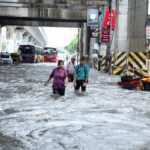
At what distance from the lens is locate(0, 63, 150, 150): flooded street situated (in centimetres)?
969

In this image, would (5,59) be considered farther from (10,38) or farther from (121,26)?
(10,38)

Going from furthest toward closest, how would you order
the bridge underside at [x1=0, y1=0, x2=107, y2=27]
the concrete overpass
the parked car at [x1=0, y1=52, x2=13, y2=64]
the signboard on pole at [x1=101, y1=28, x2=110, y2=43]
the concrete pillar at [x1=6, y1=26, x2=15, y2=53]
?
the concrete pillar at [x1=6, y1=26, x2=15, y2=53] < the concrete overpass < the parked car at [x1=0, y1=52, x2=13, y2=64] < the bridge underside at [x1=0, y1=0, x2=107, y2=27] < the signboard on pole at [x1=101, y1=28, x2=110, y2=43]

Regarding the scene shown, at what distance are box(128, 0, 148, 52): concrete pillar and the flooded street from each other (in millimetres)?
15710

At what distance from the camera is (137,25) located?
36281mm

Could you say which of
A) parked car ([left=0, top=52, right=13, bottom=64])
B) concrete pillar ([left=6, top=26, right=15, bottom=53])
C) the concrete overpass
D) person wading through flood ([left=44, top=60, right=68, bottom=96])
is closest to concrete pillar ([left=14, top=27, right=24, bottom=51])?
the concrete overpass

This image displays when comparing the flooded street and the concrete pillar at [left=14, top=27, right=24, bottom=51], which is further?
the concrete pillar at [left=14, top=27, right=24, bottom=51]

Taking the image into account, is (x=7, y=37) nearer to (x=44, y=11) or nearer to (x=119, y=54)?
(x=44, y=11)

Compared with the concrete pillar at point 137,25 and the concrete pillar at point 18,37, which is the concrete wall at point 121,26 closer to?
the concrete pillar at point 137,25

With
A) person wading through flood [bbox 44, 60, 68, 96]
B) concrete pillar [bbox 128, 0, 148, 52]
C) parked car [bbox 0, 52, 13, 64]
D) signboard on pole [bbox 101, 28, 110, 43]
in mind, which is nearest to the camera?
person wading through flood [bbox 44, 60, 68, 96]

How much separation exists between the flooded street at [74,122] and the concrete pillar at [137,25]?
15.7 m

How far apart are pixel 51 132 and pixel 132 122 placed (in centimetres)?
266

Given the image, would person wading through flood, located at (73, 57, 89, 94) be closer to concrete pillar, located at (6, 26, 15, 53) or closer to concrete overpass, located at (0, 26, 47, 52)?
concrete overpass, located at (0, 26, 47, 52)

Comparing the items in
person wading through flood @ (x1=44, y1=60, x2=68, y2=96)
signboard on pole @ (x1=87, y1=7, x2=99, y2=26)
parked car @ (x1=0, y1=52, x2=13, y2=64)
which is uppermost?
signboard on pole @ (x1=87, y1=7, x2=99, y2=26)

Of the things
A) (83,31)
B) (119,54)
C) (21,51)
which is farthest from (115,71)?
(21,51)
